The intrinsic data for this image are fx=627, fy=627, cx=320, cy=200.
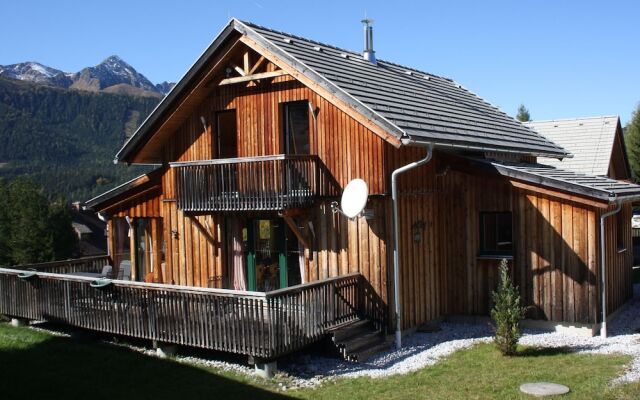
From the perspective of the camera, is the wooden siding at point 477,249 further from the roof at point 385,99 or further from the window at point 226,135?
the window at point 226,135

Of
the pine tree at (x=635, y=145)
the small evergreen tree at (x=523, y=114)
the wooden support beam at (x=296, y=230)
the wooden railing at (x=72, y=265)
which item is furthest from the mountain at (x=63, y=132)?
the wooden support beam at (x=296, y=230)

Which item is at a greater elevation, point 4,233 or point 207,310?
point 207,310

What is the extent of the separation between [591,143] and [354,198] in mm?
16012

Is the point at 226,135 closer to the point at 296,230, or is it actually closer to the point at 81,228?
the point at 296,230

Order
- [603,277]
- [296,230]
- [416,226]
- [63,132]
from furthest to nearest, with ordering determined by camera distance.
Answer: [63,132]
[416,226]
[296,230]
[603,277]

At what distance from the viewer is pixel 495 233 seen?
14523 mm

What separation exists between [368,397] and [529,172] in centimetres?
651

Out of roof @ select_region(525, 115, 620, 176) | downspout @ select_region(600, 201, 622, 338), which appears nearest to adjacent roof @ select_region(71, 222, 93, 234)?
roof @ select_region(525, 115, 620, 176)

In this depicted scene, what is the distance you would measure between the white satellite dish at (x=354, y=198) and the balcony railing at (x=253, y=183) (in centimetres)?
104

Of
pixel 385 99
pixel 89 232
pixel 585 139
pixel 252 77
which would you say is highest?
pixel 252 77

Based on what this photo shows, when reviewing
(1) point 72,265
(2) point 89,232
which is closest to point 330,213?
(1) point 72,265

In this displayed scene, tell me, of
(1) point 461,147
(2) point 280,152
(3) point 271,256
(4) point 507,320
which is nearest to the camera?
(4) point 507,320

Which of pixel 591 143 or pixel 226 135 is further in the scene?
pixel 591 143

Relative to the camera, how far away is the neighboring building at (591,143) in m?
23.4
